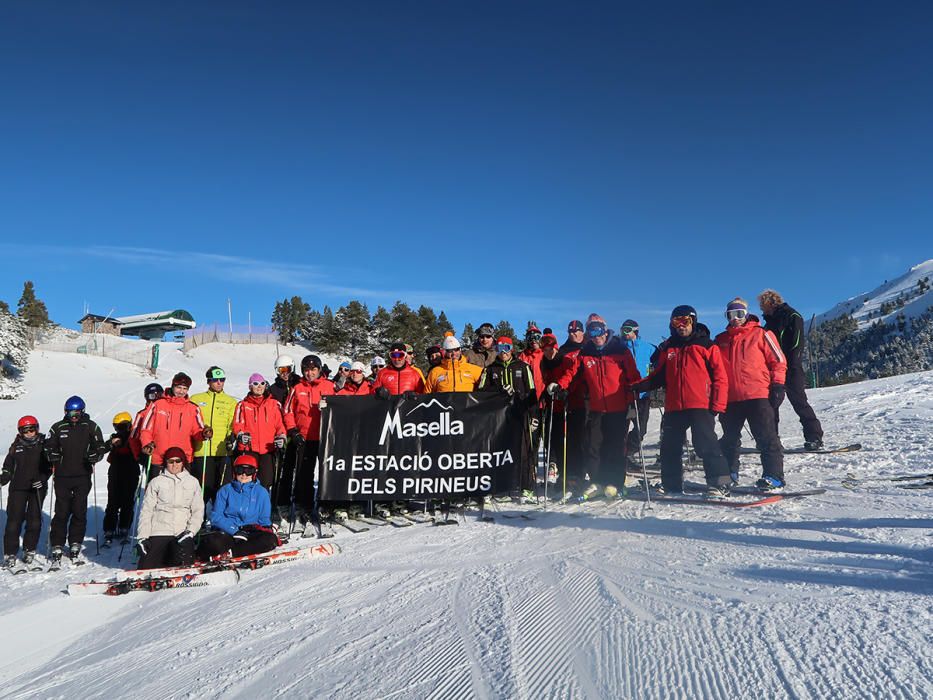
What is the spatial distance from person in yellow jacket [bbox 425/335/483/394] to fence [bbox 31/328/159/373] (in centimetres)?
3475

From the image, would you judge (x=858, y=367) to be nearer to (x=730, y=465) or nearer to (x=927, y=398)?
(x=927, y=398)

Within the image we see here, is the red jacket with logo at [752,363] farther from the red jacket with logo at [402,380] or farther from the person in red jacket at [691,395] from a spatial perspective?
the red jacket with logo at [402,380]

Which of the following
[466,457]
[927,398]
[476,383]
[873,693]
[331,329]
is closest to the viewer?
[873,693]

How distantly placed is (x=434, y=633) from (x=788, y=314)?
623 cm

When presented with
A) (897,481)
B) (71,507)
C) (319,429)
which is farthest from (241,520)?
(897,481)

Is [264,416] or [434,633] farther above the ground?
[264,416]

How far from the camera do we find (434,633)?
140 inches

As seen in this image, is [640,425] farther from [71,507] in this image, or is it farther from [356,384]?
[71,507]

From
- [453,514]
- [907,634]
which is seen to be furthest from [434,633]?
[453,514]

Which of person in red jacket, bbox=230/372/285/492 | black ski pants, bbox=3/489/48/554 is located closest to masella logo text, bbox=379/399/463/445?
person in red jacket, bbox=230/372/285/492

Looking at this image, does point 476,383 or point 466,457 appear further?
point 476,383

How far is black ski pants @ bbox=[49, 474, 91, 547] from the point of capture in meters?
6.95

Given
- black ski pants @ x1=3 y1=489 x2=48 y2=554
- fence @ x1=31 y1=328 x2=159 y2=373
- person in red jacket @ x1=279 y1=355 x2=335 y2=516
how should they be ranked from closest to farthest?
black ski pants @ x1=3 y1=489 x2=48 y2=554 → person in red jacket @ x1=279 y1=355 x2=335 y2=516 → fence @ x1=31 y1=328 x2=159 y2=373

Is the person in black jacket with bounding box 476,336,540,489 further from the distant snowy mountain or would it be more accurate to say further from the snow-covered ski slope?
the distant snowy mountain
